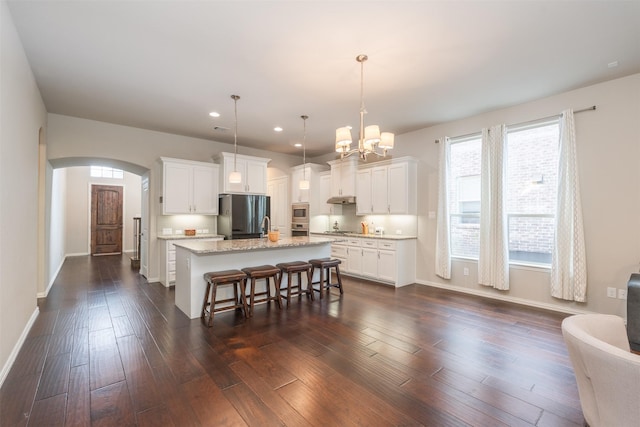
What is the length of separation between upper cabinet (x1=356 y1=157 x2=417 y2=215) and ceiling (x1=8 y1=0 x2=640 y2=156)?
1.21m

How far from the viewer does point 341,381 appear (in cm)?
226

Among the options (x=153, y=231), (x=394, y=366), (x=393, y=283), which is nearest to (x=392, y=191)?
(x=393, y=283)

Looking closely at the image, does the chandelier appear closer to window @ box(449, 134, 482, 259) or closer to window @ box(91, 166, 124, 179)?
window @ box(449, 134, 482, 259)

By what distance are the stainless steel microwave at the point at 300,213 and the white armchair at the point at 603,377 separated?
5679mm

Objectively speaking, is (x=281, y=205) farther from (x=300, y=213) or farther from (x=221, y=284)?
(x=221, y=284)

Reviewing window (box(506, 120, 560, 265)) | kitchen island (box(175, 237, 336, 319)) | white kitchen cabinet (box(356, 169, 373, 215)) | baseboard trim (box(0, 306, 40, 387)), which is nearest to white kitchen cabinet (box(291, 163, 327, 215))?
white kitchen cabinet (box(356, 169, 373, 215))

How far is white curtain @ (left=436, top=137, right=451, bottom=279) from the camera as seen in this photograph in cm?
509

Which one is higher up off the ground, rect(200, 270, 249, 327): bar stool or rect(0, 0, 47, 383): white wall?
rect(0, 0, 47, 383): white wall

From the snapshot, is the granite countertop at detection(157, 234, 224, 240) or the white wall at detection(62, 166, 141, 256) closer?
the granite countertop at detection(157, 234, 224, 240)

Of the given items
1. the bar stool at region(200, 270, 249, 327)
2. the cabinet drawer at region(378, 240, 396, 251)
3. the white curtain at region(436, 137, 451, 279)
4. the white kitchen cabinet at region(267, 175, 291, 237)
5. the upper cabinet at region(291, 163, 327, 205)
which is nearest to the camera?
the bar stool at region(200, 270, 249, 327)

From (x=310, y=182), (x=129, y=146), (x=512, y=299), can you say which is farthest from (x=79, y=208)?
(x=512, y=299)

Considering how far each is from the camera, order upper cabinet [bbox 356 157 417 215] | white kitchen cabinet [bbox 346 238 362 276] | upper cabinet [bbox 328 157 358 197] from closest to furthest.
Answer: upper cabinet [bbox 356 157 417 215] → white kitchen cabinet [bbox 346 238 362 276] → upper cabinet [bbox 328 157 358 197]

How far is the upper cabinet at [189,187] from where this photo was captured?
18.2ft

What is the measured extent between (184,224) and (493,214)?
579 cm
